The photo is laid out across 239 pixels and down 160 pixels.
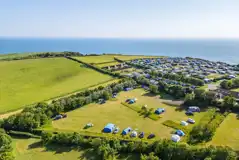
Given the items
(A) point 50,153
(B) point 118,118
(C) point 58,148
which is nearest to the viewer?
(A) point 50,153

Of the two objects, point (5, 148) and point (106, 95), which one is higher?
point (106, 95)

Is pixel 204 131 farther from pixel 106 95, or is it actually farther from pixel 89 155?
pixel 106 95

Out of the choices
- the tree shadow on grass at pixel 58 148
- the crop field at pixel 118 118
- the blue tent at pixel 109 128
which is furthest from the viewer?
the crop field at pixel 118 118

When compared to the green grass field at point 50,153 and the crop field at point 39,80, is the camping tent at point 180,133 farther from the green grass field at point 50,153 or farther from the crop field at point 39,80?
the crop field at point 39,80

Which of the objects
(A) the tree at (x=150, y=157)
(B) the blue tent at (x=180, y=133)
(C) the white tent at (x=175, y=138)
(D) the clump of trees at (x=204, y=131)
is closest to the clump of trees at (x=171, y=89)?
(D) the clump of trees at (x=204, y=131)

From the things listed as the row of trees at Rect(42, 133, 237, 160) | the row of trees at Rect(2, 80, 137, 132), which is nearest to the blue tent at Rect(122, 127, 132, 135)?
the row of trees at Rect(42, 133, 237, 160)

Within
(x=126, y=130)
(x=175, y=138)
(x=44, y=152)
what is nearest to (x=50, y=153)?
(x=44, y=152)

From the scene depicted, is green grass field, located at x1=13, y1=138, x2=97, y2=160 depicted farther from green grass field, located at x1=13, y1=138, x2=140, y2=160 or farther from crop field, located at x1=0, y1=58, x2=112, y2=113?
crop field, located at x1=0, y1=58, x2=112, y2=113
